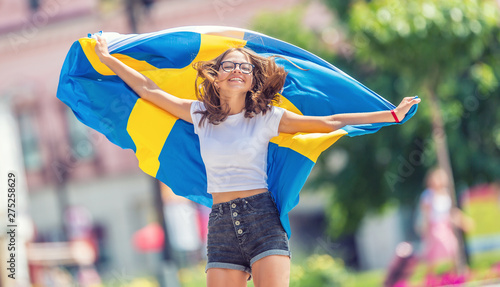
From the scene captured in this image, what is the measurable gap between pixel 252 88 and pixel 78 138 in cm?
1717

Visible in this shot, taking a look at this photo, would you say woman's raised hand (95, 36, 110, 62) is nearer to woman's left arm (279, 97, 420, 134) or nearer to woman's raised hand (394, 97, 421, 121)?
woman's left arm (279, 97, 420, 134)

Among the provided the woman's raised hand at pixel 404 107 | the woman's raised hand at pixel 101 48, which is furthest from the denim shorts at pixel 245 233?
the woman's raised hand at pixel 101 48

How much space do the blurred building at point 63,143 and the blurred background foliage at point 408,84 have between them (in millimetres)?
7889

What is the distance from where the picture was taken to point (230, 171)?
345cm

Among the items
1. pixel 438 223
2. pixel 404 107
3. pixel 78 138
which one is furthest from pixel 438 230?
pixel 78 138

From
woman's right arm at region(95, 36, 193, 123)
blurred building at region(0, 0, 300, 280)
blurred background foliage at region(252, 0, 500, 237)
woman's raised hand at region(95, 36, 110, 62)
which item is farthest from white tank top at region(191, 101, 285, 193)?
Result: blurred building at region(0, 0, 300, 280)

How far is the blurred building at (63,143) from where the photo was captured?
1892 centimetres

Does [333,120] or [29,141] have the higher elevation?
[29,141]

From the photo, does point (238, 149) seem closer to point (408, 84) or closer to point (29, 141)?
point (408, 84)

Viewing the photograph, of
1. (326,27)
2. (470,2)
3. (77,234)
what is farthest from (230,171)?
(77,234)

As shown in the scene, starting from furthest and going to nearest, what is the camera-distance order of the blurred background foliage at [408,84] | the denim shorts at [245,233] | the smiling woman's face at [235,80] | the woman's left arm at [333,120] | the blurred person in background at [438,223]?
1. the blurred person in background at [438,223]
2. the blurred background foliage at [408,84]
3. the woman's left arm at [333,120]
4. the smiling woman's face at [235,80]
5. the denim shorts at [245,233]

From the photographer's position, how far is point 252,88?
3578mm

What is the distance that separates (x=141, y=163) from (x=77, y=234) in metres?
10.9

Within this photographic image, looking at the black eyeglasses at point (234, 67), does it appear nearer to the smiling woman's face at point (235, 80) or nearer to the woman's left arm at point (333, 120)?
the smiling woman's face at point (235, 80)
